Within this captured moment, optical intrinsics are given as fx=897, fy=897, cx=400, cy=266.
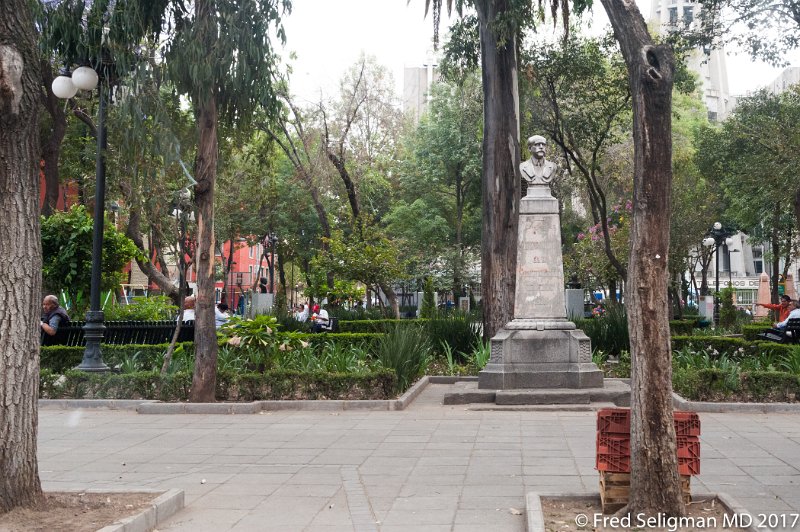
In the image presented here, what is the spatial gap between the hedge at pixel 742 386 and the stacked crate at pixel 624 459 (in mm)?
7376

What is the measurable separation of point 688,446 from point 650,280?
115cm

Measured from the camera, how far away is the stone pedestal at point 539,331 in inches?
556

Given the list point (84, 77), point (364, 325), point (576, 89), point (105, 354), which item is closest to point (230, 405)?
point (105, 354)

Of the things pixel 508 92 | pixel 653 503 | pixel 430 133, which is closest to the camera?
pixel 653 503

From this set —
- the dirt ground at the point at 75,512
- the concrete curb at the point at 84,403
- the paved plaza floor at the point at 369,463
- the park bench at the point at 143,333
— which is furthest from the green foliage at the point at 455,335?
the dirt ground at the point at 75,512

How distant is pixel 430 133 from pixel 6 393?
121ft

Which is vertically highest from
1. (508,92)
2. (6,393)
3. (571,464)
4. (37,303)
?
(508,92)

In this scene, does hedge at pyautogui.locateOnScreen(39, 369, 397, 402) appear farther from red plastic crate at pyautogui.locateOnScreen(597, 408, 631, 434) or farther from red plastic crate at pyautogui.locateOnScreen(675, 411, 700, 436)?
red plastic crate at pyautogui.locateOnScreen(675, 411, 700, 436)

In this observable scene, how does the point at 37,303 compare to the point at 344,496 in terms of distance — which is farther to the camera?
the point at 344,496

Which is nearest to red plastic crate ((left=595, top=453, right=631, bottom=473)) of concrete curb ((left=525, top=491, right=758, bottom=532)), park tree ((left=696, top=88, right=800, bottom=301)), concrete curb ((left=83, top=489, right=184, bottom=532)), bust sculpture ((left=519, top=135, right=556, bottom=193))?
concrete curb ((left=525, top=491, right=758, bottom=532))

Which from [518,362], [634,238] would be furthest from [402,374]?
[634,238]

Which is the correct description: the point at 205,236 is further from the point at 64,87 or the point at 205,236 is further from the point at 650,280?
the point at 650,280

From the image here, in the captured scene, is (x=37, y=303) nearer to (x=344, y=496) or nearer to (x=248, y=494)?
(x=248, y=494)

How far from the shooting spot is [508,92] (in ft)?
63.0
